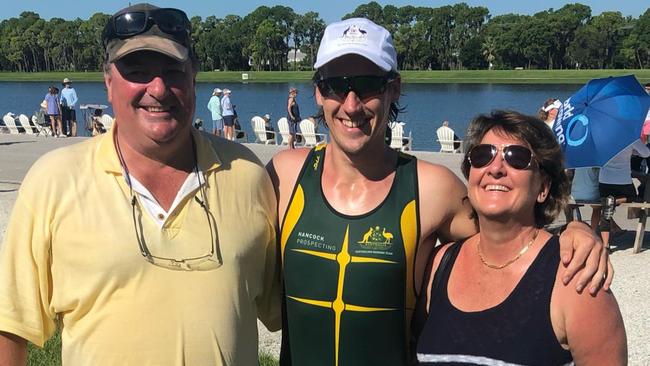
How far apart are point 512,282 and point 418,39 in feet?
336

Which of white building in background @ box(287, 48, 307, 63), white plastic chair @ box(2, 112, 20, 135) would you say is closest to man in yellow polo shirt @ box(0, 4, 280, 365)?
white plastic chair @ box(2, 112, 20, 135)

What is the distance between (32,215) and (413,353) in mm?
1537

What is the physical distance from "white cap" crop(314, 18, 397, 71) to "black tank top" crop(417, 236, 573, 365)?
38.5 inches

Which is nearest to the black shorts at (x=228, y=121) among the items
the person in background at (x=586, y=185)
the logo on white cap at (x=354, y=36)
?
the person in background at (x=586, y=185)

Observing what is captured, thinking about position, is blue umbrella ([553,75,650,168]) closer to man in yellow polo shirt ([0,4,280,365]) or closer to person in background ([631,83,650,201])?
person in background ([631,83,650,201])

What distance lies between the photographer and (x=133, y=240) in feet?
7.66

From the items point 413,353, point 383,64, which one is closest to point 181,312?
point 413,353

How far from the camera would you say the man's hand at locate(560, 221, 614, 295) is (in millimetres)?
2178

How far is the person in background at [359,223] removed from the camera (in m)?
2.68

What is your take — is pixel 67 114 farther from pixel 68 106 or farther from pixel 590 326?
pixel 590 326

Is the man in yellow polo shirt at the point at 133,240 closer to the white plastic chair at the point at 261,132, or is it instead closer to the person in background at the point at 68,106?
the white plastic chair at the point at 261,132

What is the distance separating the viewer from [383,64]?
2.69 meters

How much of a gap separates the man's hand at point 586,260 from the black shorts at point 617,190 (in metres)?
6.80

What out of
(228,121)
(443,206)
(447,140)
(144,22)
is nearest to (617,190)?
(443,206)
